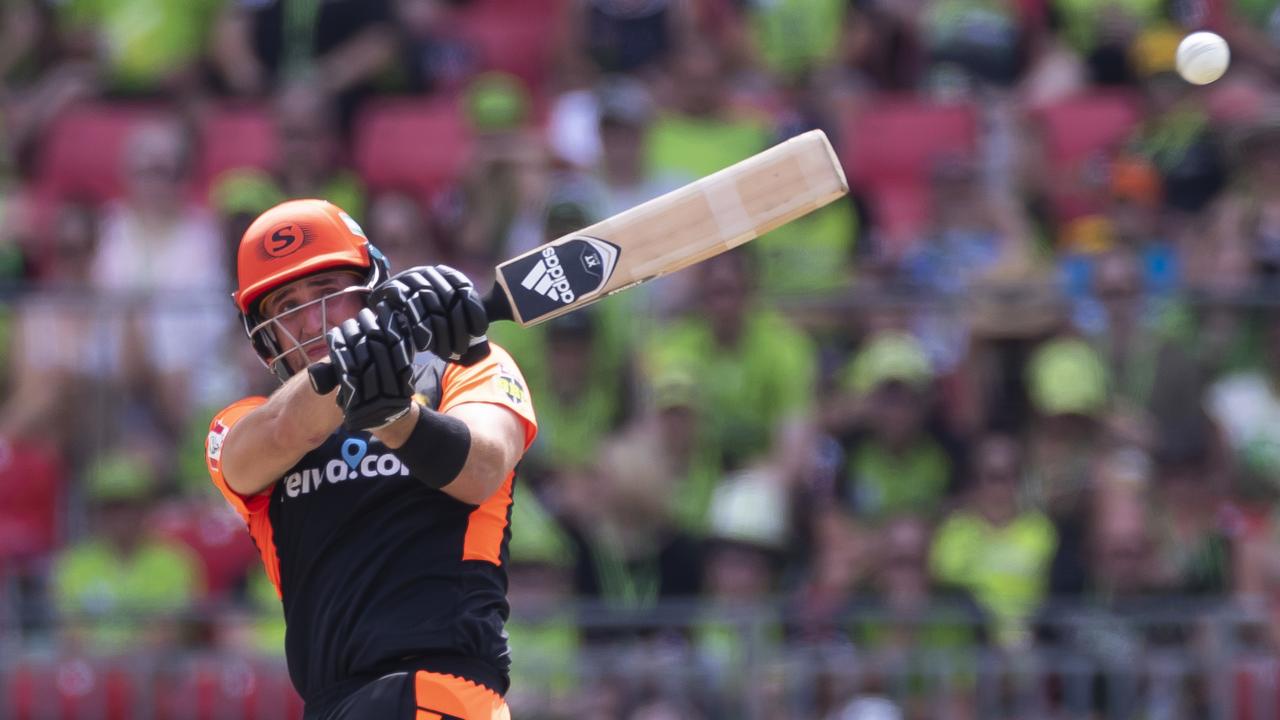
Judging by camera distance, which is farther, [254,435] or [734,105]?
[734,105]

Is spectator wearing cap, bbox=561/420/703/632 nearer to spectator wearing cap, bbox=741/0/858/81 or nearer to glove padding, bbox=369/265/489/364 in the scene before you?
spectator wearing cap, bbox=741/0/858/81

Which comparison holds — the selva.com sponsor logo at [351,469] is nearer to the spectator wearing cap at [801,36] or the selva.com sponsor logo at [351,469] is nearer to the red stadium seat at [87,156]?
the spectator wearing cap at [801,36]

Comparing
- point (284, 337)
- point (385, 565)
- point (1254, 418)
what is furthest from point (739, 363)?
point (385, 565)

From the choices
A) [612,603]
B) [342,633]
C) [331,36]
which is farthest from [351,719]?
[331,36]

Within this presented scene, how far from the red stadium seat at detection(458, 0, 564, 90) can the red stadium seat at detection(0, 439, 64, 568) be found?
155 inches

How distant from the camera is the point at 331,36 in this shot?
12289 mm

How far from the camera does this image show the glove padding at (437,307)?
14.3 ft

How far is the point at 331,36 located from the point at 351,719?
8.30 metres

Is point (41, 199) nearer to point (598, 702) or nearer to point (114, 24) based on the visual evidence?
point (114, 24)

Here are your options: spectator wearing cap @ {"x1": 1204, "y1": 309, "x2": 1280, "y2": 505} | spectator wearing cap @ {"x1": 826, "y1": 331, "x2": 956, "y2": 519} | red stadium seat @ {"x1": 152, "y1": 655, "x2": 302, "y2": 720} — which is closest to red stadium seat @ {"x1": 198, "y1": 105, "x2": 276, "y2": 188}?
red stadium seat @ {"x1": 152, "y1": 655, "x2": 302, "y2": 720}

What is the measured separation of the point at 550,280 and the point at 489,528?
640 millimetres

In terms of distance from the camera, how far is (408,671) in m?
4.64

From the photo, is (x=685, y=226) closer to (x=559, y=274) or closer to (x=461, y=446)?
(x=559, y=274)

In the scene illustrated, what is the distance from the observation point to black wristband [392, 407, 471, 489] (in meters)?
4.43
